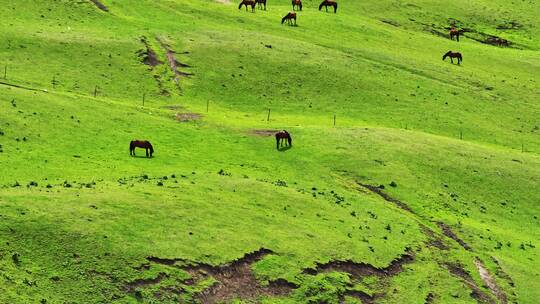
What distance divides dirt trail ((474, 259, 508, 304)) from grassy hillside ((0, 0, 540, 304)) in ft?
0.43

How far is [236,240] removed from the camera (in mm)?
43781

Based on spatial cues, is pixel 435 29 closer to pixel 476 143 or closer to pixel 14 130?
pixel 476 143

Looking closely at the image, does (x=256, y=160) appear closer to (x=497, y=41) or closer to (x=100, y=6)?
(x=100, y=6)

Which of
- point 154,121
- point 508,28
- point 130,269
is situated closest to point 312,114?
point 154,121

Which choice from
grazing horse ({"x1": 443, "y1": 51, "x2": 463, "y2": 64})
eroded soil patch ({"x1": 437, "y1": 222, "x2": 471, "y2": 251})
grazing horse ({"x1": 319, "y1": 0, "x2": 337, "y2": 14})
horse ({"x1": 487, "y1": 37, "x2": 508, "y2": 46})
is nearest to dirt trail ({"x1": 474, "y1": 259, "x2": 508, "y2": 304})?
eroded soil patch ({"x1": 437, "y1": 222, "x2": 471, "y2": 251})

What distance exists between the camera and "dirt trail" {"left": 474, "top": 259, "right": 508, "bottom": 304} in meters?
47.1

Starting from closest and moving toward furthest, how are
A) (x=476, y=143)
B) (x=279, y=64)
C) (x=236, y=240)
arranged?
(x=236, y=240) < (x=476, y=143) < (x=279, y=64)

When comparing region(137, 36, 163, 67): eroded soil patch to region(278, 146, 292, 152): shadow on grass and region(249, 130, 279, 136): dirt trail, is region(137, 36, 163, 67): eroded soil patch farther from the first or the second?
region(278, 146, 292, 152): shadow on grass

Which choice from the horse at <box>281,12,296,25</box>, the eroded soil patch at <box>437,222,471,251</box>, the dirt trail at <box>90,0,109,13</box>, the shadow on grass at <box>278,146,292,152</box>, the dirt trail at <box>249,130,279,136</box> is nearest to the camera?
the eroded soil patch at <box>437,222,471,251</box>

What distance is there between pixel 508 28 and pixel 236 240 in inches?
3169

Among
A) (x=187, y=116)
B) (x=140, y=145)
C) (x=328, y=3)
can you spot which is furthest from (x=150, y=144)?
(x=328, y=3)

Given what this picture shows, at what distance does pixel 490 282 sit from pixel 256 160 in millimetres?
18154

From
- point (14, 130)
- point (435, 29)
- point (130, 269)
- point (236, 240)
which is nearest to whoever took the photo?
point (130, 269)

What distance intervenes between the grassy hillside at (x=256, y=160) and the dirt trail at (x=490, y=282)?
13 centimetres
